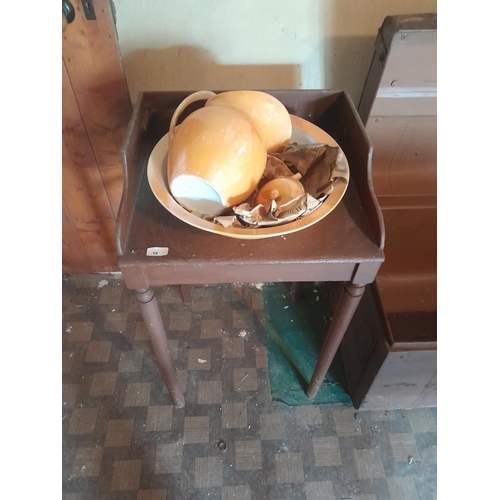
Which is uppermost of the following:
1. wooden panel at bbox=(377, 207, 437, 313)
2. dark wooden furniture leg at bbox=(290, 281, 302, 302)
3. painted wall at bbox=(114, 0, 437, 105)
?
painted wall at bbox=(114, 0, 437, 105)

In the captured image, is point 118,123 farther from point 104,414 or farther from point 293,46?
point 104,414

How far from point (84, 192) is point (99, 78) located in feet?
1.15

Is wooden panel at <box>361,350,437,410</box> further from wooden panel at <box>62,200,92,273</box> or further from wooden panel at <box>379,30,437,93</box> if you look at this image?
wooden panel at <box>62,200,92,273</box>

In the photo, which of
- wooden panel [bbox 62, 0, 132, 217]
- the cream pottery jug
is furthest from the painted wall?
the cream pottery jug

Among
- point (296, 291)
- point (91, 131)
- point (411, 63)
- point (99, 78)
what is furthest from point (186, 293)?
point (411, 63)

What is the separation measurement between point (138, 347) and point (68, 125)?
666mm

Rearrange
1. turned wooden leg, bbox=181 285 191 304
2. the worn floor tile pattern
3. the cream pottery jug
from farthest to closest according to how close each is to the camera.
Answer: turned wooden leg, bbox=181 285 191 304
the worn floor tile pattern
the cream pottery jug

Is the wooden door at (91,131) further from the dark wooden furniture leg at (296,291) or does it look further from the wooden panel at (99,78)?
the dark wooden furniture leg at (296,291)

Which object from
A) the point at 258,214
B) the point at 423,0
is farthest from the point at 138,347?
the point at 423,0

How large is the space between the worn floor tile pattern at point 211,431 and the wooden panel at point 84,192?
8.9 inches

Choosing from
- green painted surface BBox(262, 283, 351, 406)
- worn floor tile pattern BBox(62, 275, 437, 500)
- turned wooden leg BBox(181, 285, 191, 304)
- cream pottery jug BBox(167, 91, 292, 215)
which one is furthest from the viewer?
turned wooden leg BBox(181, 285, 191, 304)

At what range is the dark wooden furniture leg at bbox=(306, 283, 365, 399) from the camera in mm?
740

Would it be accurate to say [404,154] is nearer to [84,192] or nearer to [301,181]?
[301,181]

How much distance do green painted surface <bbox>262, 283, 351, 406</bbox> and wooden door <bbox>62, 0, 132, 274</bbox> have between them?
581mm
